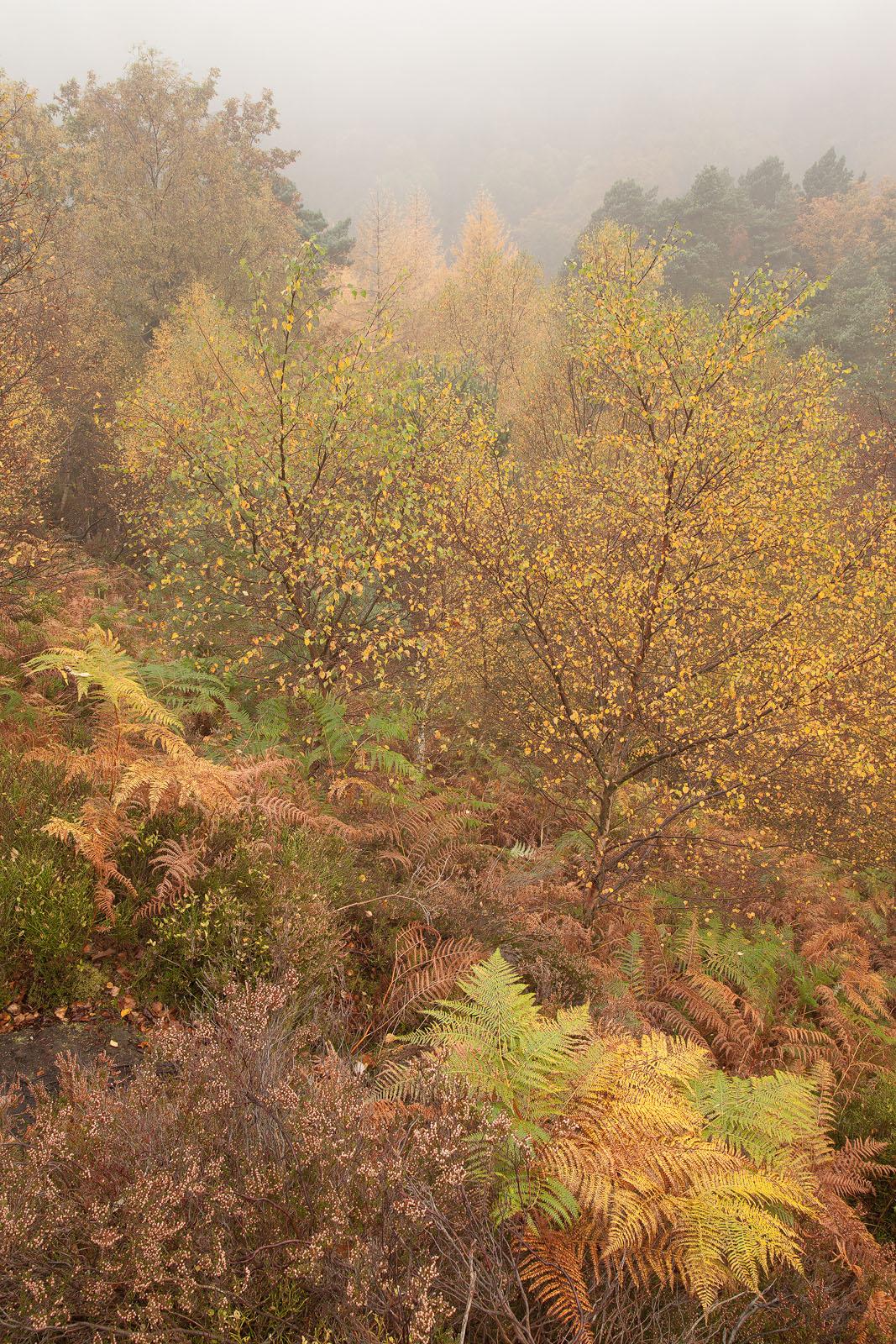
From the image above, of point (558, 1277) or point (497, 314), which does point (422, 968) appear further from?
point (497, 314)

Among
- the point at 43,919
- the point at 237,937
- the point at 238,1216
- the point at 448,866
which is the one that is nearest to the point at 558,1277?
the point at 238,1216

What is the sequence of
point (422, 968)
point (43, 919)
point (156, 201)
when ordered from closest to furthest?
point (43, 919) → point (422, 968) → point (156, 201)

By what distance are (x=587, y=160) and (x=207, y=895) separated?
147 m

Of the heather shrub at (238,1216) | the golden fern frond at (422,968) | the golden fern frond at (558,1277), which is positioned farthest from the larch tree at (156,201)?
the golden fern frond at (558,1277)

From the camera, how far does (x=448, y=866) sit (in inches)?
229

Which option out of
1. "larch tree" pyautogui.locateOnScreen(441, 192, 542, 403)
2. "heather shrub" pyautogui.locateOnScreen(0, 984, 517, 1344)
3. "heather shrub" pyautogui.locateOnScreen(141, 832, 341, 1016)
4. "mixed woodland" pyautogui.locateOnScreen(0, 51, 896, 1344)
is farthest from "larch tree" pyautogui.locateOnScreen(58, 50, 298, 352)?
"heather shrub" pyautogui.locateOnScreen(0, 984, 517, 1344)

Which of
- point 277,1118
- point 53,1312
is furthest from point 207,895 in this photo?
point 53,1312

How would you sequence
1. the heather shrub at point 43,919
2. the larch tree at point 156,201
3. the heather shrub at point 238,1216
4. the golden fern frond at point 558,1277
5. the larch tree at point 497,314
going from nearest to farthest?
the heather shrub at point 238,1216 < the golden fern frond at point 558,1277 < the heather shrub at point 43,919 < the larch tree at point 156,201 < the larch tree at point 497,314

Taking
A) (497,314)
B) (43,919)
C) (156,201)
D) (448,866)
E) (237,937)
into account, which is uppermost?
(156,201)

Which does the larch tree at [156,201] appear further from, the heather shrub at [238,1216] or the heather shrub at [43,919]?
the heather shrub at [238,1216]

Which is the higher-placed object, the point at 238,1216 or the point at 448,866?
the point at 238,1216

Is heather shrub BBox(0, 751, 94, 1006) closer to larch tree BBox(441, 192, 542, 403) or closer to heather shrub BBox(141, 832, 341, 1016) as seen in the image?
heather shrub BBox(141, 832, 341, 1016)

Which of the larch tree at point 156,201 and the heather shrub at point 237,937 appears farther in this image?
the larch tree at point 156,201

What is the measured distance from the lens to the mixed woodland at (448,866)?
209 cm
